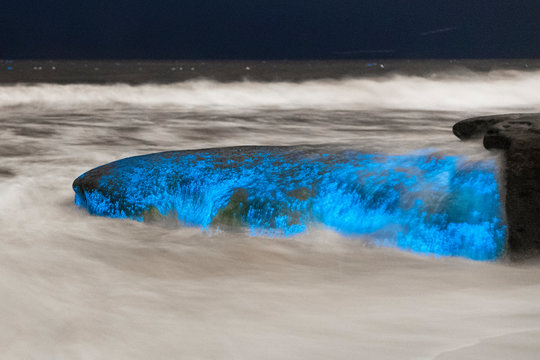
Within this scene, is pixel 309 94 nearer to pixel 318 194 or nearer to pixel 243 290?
pixel 318 194

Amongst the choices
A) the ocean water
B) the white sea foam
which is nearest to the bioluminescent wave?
the ocean water

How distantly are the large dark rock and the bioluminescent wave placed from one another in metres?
0.05

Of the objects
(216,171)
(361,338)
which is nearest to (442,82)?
(216,171)

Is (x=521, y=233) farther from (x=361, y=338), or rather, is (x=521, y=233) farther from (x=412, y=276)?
(x=361, y=338)

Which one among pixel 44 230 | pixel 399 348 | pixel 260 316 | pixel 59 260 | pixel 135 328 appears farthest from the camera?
pixel 44 230

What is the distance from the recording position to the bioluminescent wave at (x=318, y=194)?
247cm

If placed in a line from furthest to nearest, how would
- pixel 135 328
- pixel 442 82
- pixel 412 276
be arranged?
pixel 442 82
pixel 412 276
pixel 135 328

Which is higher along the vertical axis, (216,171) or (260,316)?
(216,171)

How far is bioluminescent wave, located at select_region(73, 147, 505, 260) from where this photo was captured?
247 cm

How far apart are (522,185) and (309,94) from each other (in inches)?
621

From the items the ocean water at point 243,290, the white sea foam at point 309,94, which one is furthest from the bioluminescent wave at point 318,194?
the white sea foam at point 309,94

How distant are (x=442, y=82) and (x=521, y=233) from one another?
18087 mm

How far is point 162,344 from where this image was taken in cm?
165

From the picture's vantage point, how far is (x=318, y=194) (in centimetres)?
280
